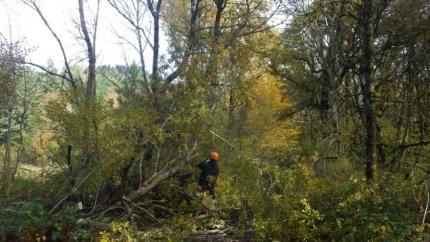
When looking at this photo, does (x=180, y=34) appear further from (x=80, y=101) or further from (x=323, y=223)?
(x=323, y=223)

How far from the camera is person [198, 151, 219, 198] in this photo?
10.4 meters

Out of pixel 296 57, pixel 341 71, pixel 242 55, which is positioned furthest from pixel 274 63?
pixel 242 55

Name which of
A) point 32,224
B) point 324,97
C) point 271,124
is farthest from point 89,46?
point 271,124

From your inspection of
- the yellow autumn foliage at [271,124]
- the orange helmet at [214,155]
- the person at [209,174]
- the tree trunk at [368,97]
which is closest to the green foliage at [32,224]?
the person at [209,174]

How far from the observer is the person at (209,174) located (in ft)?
34.0

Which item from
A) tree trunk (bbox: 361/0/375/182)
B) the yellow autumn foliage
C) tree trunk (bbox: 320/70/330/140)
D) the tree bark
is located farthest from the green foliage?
the yellow autumn foliage

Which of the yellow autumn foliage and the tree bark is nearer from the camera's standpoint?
the tree bark

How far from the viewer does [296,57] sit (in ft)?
67.3

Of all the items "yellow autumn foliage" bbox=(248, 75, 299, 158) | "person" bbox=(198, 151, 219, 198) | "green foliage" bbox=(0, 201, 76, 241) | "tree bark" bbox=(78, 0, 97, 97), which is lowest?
"green foliage" bbox=(0, 201, 76, 241)

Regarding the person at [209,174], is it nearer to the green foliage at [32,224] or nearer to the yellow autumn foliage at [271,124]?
the green foliage at [32,224]

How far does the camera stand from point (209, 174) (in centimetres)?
1041

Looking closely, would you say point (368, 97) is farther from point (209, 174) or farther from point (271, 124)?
point (271, 124)

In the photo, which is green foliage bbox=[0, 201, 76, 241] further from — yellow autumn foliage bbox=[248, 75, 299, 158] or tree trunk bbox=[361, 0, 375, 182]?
yellow autumn foliage bbox=[248, 75, 299, 158]

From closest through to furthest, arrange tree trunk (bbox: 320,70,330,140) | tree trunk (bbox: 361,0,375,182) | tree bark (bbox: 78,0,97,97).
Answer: tree trunk (bbox: 361,0,375,182) < tree bark (bbox: 78,0,97,97) < tree trunk (bbox: 320,70,330,140)
